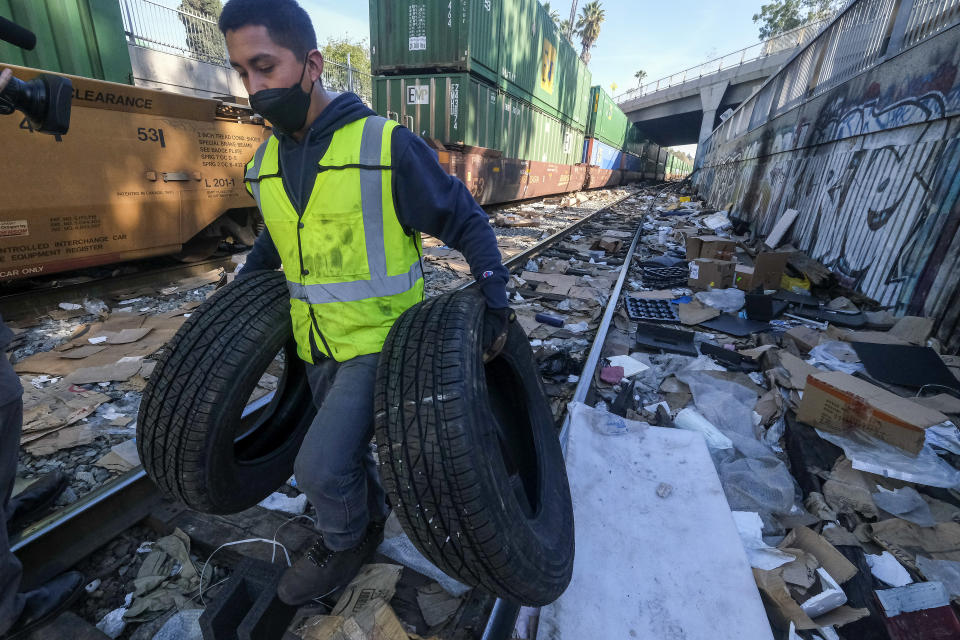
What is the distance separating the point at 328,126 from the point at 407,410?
106 centimetres

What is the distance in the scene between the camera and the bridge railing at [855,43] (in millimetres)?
5113

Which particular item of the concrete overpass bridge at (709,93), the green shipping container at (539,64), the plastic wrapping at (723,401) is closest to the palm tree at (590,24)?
the concrete overpass bridge at (709,93)

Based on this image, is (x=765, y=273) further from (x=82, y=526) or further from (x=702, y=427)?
(x=82, y=526)

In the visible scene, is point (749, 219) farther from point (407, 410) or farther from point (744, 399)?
point (407, 410)

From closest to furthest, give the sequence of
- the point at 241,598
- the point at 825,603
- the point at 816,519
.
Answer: the point at 241,598 < the point at 825,603 < the point at 816,519

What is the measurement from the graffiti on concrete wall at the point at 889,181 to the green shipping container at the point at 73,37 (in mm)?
9725

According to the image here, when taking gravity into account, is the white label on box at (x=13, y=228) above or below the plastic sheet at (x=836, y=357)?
above

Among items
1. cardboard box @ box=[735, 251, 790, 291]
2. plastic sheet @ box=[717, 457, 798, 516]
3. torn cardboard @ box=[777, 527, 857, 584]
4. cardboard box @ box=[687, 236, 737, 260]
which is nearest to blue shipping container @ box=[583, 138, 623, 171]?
cardboard box @ box=[687, 236, 737, 260]

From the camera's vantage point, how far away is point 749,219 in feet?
35.6

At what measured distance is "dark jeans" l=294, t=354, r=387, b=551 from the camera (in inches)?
57.7

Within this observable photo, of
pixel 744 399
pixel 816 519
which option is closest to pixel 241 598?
pixel 816 519

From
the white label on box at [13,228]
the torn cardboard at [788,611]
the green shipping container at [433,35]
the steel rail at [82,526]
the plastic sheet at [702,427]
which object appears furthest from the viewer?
the green shipping container at [433,35]

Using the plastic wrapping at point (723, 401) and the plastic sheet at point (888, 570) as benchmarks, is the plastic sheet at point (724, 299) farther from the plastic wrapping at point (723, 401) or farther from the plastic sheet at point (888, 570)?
the plastic sheet at point (888, 570)

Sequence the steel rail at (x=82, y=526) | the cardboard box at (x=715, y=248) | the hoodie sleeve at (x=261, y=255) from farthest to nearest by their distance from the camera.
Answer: the cardboard box at (x=715, y=248) → the hoodie sleeve at (x=261, y=255) → the steel rail at (x=82, y=526)
